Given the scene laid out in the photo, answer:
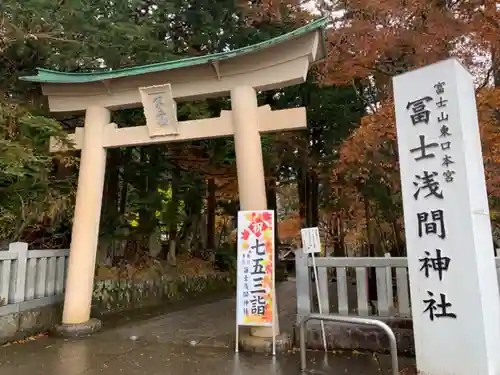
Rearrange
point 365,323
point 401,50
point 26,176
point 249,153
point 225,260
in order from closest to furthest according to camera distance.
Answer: point 365,323 < point 249,153 < point 26,176 < point 401,50 < point 225,260

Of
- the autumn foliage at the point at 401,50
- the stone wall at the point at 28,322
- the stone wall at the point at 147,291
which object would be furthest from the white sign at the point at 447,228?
the stone wall at the point at 147,291

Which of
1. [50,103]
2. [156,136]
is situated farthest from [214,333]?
[50,103]

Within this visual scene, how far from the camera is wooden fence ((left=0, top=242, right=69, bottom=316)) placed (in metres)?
7.16

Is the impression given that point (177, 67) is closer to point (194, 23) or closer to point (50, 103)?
point (50, 103)

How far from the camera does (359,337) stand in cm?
627

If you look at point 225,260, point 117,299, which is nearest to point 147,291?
point 117,299

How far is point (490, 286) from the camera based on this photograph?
468 centimetres

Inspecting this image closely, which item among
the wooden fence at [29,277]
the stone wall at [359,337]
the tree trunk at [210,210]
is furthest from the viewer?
the tree trunk at [210,210]

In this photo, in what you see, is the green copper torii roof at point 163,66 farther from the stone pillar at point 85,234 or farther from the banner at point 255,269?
the banner at point 255,269

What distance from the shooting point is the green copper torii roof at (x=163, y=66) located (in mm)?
6629

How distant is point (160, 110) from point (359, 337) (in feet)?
16.4

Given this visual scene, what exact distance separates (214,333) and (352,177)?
5.67 m

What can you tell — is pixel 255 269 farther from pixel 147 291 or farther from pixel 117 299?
pixel 147 291

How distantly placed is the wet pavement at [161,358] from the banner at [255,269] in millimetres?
590
